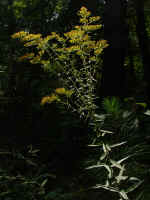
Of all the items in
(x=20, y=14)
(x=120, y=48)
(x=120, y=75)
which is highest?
(x=20, y=14)

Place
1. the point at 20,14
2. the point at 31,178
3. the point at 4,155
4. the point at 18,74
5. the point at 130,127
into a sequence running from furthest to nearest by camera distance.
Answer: the point at 20,14
the point at 18,74
the point at 4,155
the point at 31,178
the point at 130,127

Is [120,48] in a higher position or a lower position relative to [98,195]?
higher

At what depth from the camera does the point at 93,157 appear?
242cm

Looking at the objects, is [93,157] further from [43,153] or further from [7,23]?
[7,23]

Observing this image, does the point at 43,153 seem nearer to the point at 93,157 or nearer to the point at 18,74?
the point at 93,157

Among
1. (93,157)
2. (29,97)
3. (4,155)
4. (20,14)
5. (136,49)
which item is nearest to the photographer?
(93,157)

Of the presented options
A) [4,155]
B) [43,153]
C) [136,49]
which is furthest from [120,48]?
[136,49]

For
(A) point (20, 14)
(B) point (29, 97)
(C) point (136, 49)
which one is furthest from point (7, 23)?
(C) point (136, 49)

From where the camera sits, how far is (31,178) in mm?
2607

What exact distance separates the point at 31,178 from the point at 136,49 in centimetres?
604

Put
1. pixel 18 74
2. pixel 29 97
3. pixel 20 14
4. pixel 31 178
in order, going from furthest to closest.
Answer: pixel 20 14 < pixel 18 74 < pixel 29 97 < pixel 31 178

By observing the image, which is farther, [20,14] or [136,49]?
[136,49]

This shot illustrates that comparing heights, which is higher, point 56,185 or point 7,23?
point 7,23

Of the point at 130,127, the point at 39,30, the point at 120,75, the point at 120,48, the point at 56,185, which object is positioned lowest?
the point at 56,185
